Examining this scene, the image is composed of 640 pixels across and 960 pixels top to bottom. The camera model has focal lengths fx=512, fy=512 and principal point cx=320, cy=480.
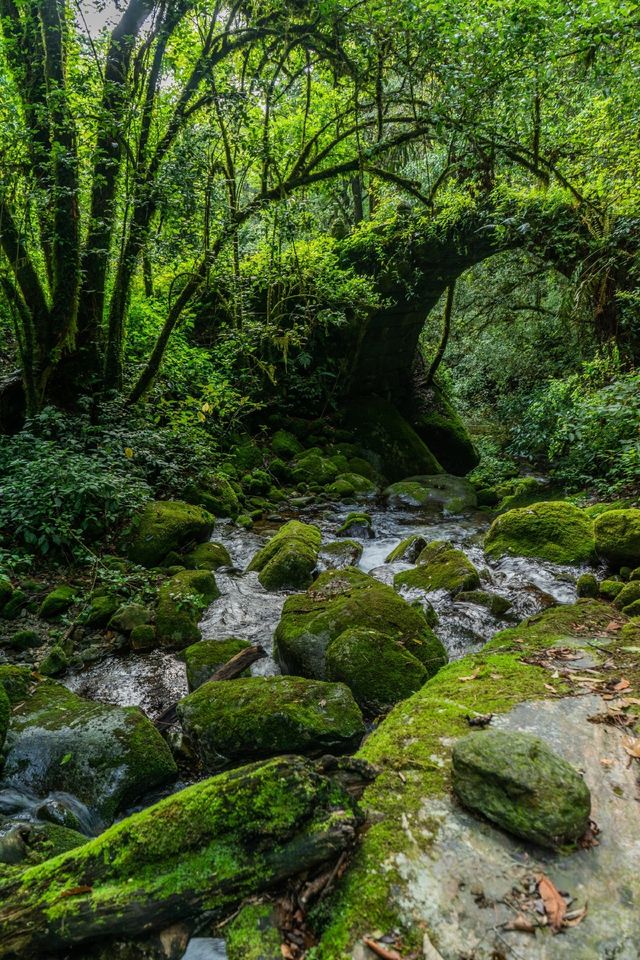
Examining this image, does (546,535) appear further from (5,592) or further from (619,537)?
(5,592)

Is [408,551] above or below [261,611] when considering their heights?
above

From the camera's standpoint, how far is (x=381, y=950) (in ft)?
5.00

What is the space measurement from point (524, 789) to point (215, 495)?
771 cm

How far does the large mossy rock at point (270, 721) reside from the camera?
299 centimetres

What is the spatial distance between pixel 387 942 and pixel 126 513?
5.72 m

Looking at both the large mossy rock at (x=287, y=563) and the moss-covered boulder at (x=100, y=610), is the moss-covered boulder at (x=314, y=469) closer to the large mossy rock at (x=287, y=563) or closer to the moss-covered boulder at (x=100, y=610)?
the large mossy rock at (x=287, y=563)

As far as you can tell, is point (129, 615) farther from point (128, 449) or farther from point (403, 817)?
point (403, 817)

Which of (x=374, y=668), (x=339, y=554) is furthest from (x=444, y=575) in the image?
(x=374, y=668)

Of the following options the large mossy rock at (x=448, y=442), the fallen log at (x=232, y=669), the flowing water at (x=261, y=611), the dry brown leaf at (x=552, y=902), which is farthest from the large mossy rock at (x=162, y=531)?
the large mossy rock at (x=448, y=442)

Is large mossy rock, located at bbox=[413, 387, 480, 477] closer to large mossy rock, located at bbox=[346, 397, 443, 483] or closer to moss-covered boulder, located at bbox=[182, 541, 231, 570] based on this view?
large mossy rock, located at bbox=[346, 397, 443, 483]

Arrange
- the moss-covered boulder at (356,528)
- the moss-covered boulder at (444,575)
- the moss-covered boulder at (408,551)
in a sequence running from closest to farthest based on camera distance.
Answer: the moss-covered boulder at (444,575)
the moss-covered boulder at (408,551)
the moss-covered boulder at (356,528)

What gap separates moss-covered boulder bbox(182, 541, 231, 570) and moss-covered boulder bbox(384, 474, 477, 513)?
528 centimetres

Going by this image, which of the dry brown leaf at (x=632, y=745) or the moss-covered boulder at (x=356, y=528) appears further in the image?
the moss-covered boulder at (x=356, y=528)

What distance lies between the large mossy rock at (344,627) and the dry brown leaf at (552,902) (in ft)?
7.45
